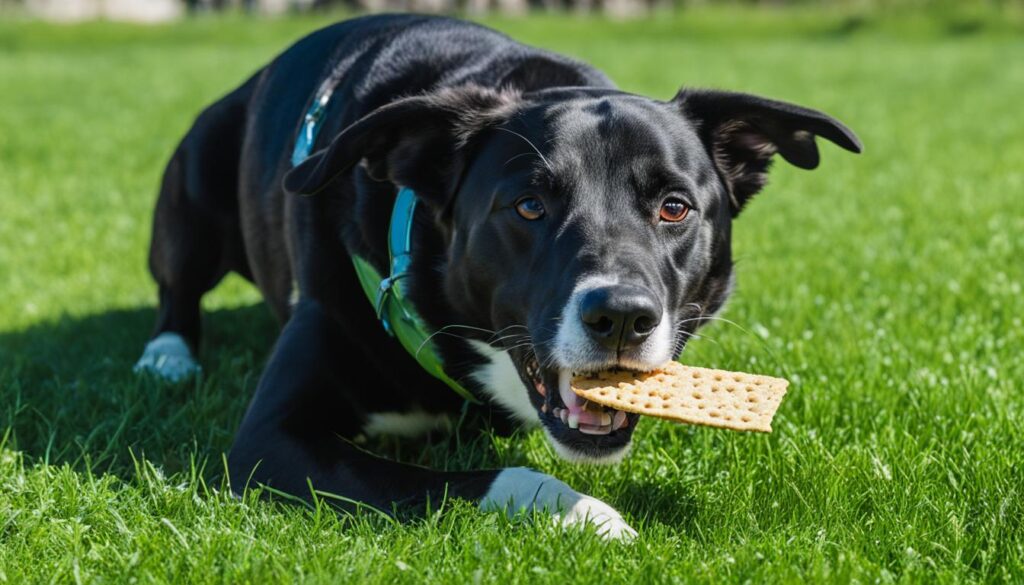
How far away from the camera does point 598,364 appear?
2.75 metres

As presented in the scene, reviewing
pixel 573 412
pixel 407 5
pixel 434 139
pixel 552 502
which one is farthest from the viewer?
pixel 407 5

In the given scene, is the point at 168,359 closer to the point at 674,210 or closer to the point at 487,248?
the point at 487,248

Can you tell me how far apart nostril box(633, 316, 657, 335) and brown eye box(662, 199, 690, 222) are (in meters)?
0.45

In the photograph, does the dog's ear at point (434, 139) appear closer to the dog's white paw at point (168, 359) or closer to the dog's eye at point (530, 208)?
the dog's eye at point (530, 208)

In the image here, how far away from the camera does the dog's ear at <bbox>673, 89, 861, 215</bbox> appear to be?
332cm

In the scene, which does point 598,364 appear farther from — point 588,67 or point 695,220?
point 588,67

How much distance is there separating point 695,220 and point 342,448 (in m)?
1.14

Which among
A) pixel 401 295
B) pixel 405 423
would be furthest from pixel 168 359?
pixel 401 295

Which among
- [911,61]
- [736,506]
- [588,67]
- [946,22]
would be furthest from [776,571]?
[946,22]

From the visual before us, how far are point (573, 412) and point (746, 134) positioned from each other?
1.13 meters

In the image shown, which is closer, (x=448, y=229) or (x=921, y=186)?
(x=448, y=229)

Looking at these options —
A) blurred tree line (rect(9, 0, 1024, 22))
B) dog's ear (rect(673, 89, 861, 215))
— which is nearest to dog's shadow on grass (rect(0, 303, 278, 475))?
dog's ear (rect(673, 89, 861, 215))

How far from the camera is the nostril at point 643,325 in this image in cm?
267

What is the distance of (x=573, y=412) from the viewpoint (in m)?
2.93
